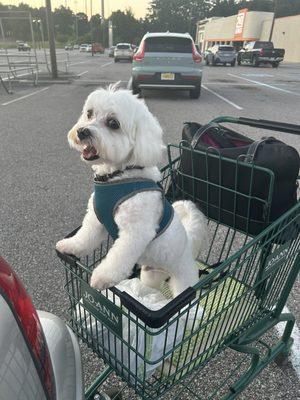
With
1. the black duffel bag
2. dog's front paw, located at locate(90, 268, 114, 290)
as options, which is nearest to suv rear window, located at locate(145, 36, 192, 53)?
the black duffel bag

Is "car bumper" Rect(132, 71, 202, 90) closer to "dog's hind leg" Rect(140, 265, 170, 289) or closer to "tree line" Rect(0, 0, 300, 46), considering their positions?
"dog's hind leg" Rect(140, 265, 170, 289)

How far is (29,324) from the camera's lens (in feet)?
3.60

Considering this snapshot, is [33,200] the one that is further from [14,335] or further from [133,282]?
[14,335]

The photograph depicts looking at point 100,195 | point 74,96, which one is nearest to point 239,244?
point 100,195

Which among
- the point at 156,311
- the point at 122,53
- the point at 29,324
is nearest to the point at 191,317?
the point at 156,311

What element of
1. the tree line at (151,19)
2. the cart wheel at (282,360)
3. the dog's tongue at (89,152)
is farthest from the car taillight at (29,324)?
the tree line at (151,19)

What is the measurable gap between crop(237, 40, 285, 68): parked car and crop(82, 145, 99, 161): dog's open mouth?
1223 inches

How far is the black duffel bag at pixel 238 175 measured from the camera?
170 cm

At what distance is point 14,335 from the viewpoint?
996 millimetres

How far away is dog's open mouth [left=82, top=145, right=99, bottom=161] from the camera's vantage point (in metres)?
1.67

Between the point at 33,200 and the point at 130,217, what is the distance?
2.93 metres

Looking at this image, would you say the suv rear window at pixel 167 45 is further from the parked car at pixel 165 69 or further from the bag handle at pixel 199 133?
the bag handle at pixel 199 133

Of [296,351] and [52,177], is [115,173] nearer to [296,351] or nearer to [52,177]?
[296,351]

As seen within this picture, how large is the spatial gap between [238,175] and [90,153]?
72 cm
